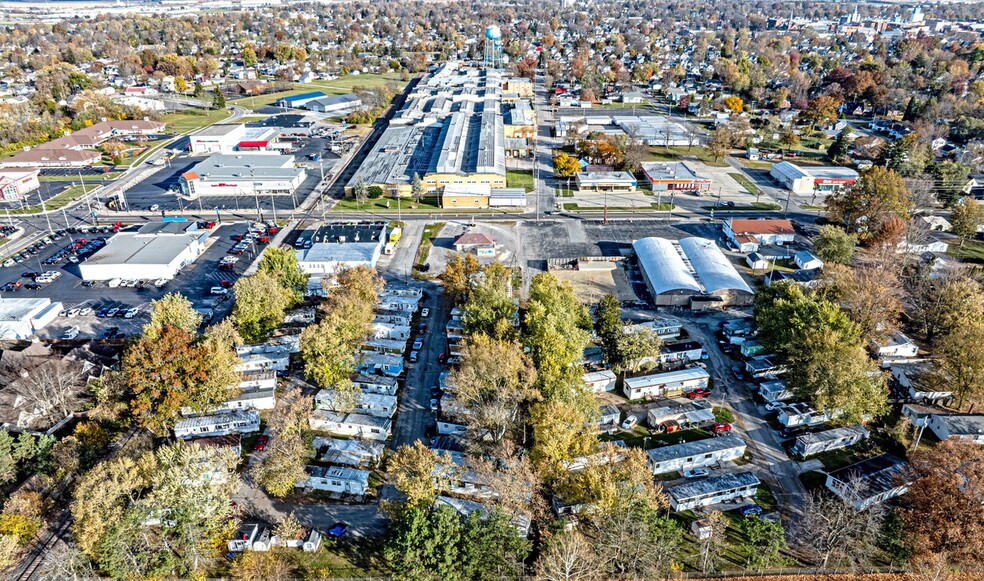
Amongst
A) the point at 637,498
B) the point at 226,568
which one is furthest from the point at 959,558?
the point at 226,568

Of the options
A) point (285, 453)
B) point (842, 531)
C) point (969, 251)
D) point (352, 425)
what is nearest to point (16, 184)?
point (352, 425)

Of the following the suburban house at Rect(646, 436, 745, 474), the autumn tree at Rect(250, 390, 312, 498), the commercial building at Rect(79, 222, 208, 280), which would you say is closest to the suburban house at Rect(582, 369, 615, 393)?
the suburban house at Rect(646, 436, 745, 474)

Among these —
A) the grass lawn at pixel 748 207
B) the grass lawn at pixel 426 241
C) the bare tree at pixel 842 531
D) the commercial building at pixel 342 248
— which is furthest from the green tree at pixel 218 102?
the bare tree at pixel 842 531

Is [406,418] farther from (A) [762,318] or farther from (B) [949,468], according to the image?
(B) [949,468]

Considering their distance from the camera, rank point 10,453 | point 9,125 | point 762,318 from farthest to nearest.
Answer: point 9,125, point 762,318, point 10,453

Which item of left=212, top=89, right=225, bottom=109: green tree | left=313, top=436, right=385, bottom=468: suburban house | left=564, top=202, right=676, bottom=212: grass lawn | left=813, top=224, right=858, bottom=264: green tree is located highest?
left=212, top=89, right=225, bottom=109: green tree

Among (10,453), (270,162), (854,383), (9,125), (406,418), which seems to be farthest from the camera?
(9,125)

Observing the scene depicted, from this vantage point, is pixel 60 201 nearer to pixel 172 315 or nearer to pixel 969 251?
pixel 172 315

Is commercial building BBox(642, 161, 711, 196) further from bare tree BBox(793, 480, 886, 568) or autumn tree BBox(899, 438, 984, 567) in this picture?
bare tree BBox(793, 480, 886, 568)
